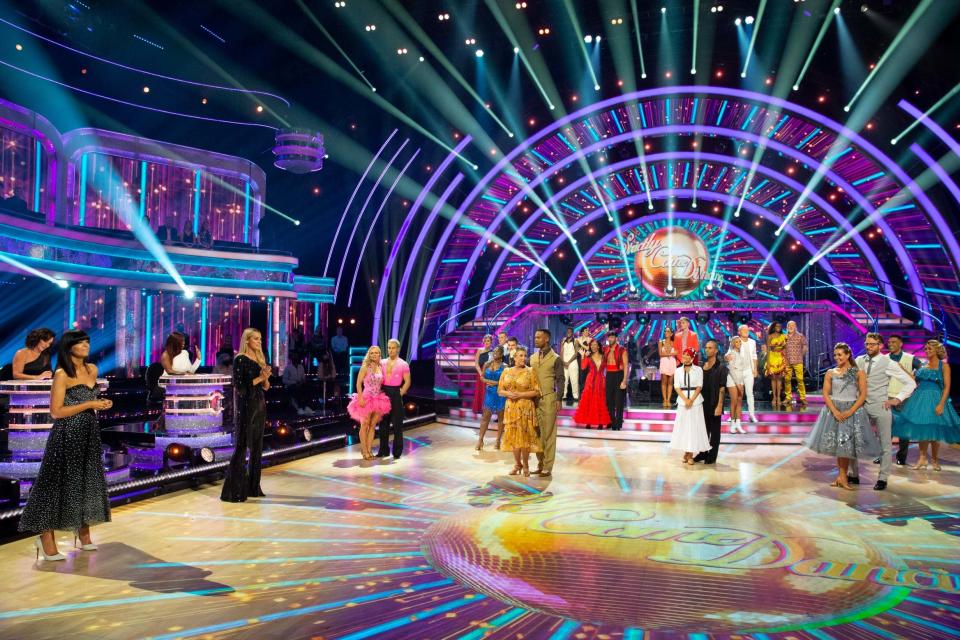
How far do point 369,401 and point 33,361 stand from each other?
3.82 m

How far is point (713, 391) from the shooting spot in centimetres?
917

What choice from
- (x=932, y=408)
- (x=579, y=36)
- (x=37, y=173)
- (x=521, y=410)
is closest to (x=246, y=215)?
(x=37, y=173)

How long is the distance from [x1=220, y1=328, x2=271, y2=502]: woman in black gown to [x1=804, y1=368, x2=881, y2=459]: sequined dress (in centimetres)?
580

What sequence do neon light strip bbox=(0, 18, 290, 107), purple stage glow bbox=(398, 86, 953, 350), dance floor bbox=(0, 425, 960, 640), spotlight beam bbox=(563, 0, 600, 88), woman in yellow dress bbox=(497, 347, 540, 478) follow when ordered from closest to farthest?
dance floor bbox=(0, 425, 960, 640) → woman in yellow dress bbox=(497, 347, 540, 478) → neon light strip bbox=(0, 18, 290, 107) → spotlight beam bbox=(563, 0, 600, 88) → purple stage glow bbox=(398, 86, 953, 350)

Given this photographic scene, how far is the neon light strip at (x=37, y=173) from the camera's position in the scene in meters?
15.1

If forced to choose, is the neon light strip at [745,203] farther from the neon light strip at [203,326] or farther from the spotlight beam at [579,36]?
the neon light strip at [203,326]

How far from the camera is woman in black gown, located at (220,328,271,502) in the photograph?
271 inches

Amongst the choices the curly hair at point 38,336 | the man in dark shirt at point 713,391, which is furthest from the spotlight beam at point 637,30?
the curly hair at point 38,336

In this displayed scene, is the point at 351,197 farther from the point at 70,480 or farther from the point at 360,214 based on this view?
the point at 70,480

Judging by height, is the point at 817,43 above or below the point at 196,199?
above

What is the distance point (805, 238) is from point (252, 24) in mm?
19042

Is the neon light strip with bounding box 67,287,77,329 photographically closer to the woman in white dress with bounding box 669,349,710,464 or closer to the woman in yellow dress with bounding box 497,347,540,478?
the woman in yellow dress with bounding box 497,347,540,478

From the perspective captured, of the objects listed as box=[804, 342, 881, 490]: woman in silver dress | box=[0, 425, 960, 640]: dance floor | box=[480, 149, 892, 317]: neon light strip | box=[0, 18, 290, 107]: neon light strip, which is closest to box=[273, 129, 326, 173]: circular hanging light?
box=[0, 18, 290, 107]: neon light strip

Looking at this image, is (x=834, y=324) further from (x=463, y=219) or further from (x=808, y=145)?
(x=463, y=219)
